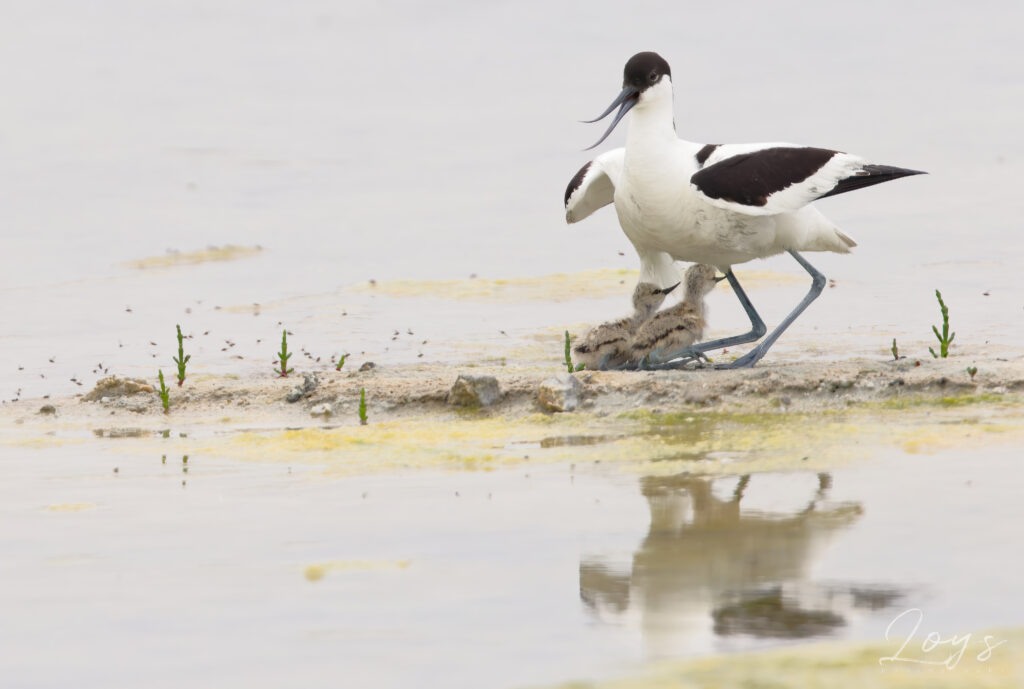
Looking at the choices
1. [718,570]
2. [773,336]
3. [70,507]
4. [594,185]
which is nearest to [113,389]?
[594,185]

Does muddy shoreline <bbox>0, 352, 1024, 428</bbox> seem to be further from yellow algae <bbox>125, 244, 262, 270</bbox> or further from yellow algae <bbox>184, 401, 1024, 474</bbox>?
yellow algae <bbox>125, 244, 262, 270</bbox>

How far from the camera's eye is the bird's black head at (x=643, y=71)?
8.06 m

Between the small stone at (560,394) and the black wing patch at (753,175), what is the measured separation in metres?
1.30

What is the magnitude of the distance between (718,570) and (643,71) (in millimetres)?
4621

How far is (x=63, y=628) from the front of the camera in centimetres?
372

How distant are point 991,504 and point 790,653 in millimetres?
1603

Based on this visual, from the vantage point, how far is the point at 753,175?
7648 mm

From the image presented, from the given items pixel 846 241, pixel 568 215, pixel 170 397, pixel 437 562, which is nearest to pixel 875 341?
pixel 846 241

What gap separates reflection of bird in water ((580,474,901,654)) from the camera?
355 cm

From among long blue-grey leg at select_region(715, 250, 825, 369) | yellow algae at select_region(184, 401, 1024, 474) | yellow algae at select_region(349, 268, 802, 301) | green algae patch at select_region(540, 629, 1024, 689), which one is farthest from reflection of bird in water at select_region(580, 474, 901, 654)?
yellow algae at select_region(349, 268, 802, 301)

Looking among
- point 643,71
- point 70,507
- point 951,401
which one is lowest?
point 70,507

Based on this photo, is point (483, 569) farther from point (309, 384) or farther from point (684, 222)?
point (309, 384)

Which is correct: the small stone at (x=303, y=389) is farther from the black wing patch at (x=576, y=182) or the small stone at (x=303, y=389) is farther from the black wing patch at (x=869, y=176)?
the black wing patch at (x=869, y=176)

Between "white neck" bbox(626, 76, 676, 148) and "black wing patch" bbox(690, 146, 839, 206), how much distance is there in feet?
1.04
